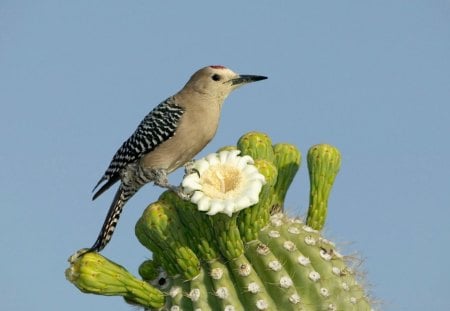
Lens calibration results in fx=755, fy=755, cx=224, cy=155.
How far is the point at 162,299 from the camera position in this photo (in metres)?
4.67

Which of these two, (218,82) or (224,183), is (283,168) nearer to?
(224,183)

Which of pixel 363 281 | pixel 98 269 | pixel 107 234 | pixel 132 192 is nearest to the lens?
pixel 98 269

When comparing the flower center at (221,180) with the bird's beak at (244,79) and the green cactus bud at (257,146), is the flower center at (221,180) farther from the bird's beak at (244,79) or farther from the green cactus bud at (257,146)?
the bird's beak at (244,79)

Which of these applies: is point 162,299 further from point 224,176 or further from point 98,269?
point 224,176

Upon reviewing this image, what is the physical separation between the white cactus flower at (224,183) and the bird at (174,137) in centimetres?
214

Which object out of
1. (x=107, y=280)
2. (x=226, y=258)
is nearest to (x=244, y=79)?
(x=226, y=258)

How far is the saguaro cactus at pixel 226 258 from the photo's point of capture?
176 inches

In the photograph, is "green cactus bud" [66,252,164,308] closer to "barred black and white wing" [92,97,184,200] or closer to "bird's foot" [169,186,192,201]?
"bird's foot" [169,186,192,201]

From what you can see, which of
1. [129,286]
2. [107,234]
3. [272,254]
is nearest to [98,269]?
[129,286]

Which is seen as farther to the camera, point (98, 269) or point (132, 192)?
point (132, 192)

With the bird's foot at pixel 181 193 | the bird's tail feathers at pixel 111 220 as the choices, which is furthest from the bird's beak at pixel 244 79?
the bird's foot at pixel 181 193

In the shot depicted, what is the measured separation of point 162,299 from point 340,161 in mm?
1737

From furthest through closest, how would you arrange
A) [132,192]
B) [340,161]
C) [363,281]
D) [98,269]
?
[132,192]
[340,161]
[363,281]
[98,269]

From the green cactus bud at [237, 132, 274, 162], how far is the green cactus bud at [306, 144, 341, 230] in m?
0.33
